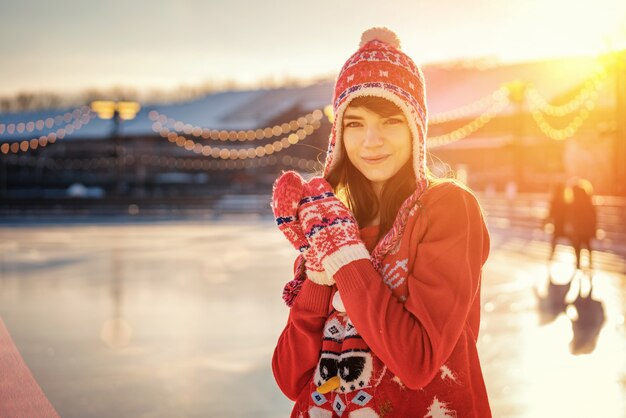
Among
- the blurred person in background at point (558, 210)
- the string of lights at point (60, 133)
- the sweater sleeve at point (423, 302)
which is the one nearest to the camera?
the sweater sleeve at point (423, 302)

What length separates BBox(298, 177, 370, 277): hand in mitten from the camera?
5.17 ft

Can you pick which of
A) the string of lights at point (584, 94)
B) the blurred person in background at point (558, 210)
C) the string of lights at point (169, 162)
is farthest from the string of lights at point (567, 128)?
the string of lights at point (169, 162)

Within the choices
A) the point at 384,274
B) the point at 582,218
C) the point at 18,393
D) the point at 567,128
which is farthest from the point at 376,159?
the point at 567,128

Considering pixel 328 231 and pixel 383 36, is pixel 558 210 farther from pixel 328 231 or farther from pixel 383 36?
pixel 328 231

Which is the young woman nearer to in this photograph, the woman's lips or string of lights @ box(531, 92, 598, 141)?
the woman's lips

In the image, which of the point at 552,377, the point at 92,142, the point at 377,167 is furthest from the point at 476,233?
the point at 92,142

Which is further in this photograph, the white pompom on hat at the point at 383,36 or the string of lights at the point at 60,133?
the string of lights at the point at 60,133

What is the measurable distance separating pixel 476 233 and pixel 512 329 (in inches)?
212

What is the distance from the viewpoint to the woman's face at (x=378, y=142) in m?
1.74

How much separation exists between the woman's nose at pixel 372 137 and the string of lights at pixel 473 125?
3037 cm

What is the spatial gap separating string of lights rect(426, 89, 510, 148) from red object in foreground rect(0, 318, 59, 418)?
28.3 metres

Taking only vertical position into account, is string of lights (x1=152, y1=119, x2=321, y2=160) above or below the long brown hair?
above

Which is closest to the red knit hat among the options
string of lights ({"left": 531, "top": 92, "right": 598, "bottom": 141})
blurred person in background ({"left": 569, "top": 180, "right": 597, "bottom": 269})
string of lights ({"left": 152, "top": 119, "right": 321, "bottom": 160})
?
blurred person in background ({"left": 569, "top": 180, "right": 597, "bottom": 269})

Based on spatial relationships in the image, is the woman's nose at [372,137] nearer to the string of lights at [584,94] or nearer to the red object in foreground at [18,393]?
the red object in foreground at [18,393]
